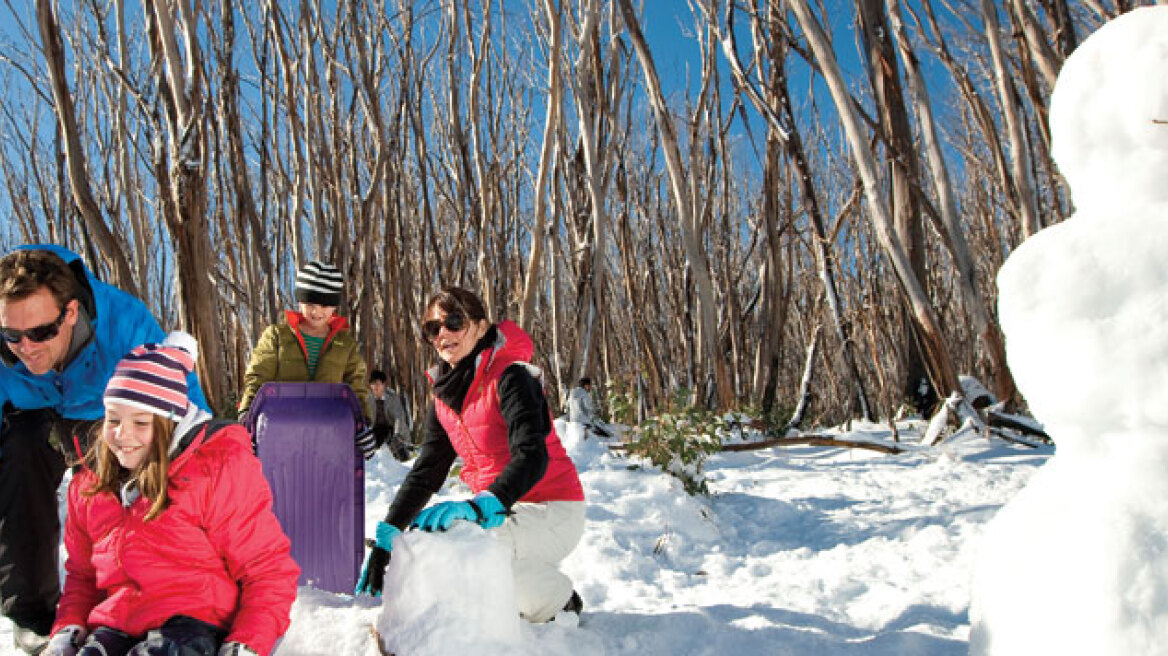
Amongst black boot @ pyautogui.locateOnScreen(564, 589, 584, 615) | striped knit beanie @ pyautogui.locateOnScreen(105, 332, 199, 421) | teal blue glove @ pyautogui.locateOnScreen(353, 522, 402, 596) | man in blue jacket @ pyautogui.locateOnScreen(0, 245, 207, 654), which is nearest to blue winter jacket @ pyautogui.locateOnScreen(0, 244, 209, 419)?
man in blue jacket @ pyautogui.locateOnScreen(0, 245, 207, 654)

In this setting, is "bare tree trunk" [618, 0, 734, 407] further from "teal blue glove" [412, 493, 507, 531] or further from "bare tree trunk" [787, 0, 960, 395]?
"teal blue glove" [412, 493, 507, 531]

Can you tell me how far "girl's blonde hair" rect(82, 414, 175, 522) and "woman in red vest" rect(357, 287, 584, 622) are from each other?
1.71 feet

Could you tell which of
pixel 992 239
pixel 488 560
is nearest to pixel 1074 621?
pixel 488 560

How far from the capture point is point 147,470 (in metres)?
1.38

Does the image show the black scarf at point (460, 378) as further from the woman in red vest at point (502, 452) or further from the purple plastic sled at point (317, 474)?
the purple plastic sled at point (317, 474)

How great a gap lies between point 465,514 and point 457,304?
1.84 ft

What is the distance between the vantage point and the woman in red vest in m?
1.76

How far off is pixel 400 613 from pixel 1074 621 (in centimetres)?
114

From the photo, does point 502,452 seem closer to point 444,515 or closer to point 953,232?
point 444,515

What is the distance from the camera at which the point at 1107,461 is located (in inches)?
41.7

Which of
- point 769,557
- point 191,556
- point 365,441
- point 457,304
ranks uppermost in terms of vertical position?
point 457,304

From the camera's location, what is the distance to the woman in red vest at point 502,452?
1.76 metres

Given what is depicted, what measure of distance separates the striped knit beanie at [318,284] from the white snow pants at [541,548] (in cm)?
110

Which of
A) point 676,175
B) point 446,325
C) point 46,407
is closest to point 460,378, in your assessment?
point 446,325
